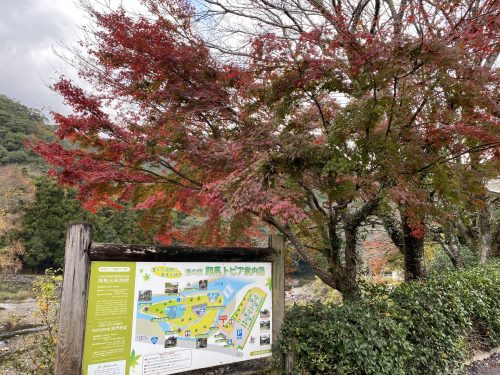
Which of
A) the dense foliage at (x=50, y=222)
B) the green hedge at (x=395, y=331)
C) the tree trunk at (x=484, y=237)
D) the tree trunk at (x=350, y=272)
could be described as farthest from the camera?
the dense foliage at (x=50, y=222)

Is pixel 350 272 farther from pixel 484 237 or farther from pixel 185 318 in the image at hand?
pixel 484 237

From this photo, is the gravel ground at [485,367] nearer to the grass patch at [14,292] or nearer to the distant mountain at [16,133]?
the grass patch at [14,292]

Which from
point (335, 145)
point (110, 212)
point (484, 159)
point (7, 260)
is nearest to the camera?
point (335, 145)

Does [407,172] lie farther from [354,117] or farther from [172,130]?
[172,130]

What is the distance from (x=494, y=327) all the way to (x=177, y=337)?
5.06 meters

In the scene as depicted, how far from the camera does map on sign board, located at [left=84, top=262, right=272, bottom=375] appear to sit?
2.41m

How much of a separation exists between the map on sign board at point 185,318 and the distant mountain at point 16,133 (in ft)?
108

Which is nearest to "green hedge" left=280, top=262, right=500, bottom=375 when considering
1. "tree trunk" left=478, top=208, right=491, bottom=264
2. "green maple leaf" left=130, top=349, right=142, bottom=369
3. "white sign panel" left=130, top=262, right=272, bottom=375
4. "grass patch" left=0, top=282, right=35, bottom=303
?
"white sign panel" left=130, top=262, right=272, bottom=375

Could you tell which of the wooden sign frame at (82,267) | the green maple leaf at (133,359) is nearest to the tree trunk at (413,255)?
the wooden sign frame at (82,267)

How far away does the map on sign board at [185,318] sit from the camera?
7.92ft

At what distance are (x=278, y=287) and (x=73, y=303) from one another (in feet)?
5.91

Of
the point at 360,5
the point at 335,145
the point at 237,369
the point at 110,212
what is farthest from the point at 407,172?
the point at 110,212

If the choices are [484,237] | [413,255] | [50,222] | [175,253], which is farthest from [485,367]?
[50,222]

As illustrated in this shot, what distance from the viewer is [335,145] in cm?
316
